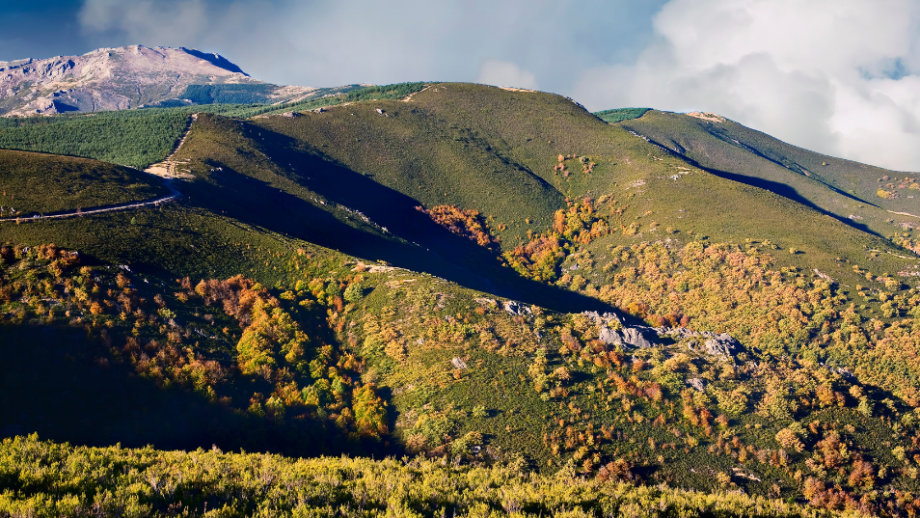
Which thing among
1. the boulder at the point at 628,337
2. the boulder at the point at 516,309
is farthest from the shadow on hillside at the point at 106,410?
the boulder at the point at 628,337

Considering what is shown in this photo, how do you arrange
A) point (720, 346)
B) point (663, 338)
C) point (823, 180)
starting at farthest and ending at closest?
point (823, 180) < point (663, 338) < point (720, 346)

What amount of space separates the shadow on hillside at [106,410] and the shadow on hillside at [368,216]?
131 feet

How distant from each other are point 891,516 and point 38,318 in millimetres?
68806

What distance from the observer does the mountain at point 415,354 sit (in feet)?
76.1

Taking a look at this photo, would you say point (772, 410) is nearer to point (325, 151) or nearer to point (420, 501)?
point (420, 501)

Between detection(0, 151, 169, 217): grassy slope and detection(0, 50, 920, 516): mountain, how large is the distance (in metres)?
0.40

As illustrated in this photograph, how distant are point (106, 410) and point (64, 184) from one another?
4591cm

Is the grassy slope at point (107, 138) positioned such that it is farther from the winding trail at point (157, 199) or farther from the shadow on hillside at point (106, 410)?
the shadow on hillside at point (106, 410)

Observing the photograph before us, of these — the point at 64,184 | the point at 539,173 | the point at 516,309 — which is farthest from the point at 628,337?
the point at 539,173

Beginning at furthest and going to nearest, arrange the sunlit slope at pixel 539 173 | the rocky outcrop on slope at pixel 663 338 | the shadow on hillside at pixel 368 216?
the sunlit slope at pixel 539 173 → the shadow on hillside at pixel 368 216 → the rocky outcrop on slope at pixel 663 338

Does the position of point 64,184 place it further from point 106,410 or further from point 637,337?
point 637,337

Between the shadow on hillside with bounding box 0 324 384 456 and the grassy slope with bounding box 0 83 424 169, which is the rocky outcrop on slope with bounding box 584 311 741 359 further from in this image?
the grassy slope with bounding box 0 83 424 169

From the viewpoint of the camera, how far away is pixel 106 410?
32.1 m

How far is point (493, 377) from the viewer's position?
4556 centimetres
